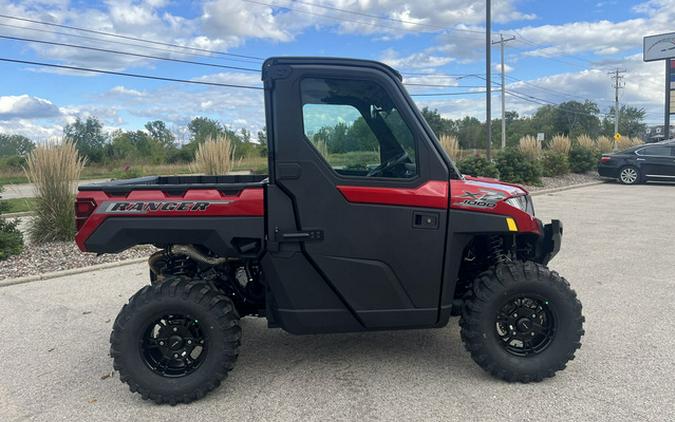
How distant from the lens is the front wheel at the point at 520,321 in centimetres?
313

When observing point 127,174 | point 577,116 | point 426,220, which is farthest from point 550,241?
point 577,116

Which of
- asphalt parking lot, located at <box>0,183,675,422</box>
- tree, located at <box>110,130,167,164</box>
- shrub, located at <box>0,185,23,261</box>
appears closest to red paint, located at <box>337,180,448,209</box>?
asphalt parking lot, located at <box>0,183,675,422</box>

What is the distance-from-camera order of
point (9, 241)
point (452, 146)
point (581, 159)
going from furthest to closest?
point (581, 159) < point (452, 146) < point (9, 241)

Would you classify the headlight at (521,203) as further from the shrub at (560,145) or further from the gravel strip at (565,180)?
the shrub at (560,145)

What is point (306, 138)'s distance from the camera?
3.00 m

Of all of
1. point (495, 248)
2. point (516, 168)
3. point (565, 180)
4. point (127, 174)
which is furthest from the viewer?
point (127, 174)

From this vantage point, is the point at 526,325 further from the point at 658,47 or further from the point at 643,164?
the point at 658,47

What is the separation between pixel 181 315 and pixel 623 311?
3943 mm

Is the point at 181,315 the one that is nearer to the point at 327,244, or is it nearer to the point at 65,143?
the point at 327,244

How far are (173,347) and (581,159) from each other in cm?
2087

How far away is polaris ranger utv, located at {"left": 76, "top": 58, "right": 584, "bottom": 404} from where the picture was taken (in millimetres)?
3010

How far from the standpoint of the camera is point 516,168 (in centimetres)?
1633

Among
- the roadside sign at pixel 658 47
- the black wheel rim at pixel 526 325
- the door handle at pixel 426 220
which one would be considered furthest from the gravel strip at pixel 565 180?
the roadside sign at pixel 658 47

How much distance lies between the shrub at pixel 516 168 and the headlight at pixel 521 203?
13434 millimetres
